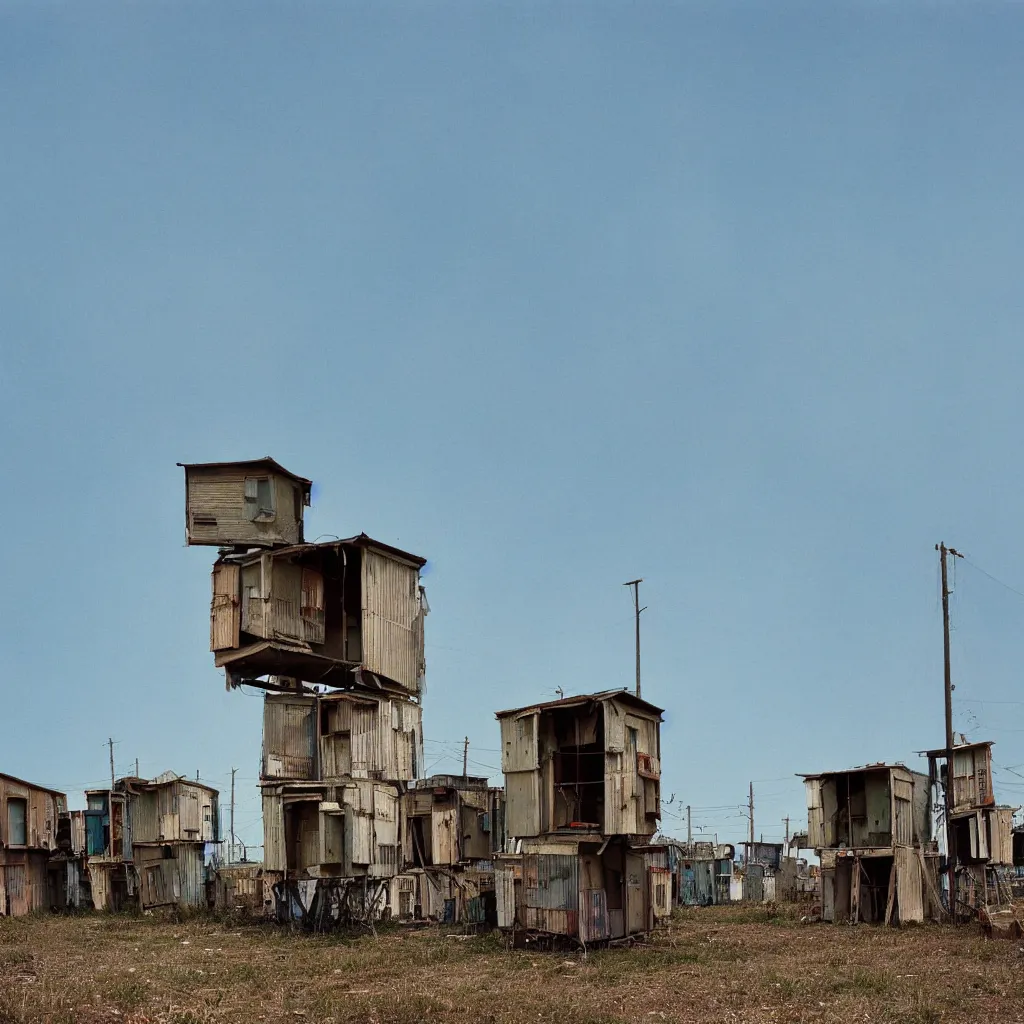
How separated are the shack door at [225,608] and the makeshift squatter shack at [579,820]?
40.9ft

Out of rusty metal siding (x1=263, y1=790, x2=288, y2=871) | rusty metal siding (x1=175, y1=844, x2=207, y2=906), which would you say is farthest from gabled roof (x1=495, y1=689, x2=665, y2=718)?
rusty metal siding (x1=175, y1=844, x2=207, y2=906)

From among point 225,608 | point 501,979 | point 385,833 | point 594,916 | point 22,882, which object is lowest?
point 22,882

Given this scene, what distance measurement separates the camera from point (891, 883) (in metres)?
41.3

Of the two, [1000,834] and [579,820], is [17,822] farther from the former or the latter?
[1000,834]

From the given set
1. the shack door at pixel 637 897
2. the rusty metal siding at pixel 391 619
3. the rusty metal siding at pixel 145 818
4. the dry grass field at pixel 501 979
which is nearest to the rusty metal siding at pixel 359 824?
the dry grass field at pixel 501 979

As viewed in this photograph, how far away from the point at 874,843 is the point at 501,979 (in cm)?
2526

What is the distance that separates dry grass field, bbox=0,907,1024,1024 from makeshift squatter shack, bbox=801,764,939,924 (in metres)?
3.64

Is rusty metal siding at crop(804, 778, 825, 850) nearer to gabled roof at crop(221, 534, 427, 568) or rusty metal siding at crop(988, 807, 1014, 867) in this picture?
rusty metal siding at crop(988, 807, 1014, 867)

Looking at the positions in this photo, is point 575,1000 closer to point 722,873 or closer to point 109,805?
point 109,805

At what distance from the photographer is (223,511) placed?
1699 inches

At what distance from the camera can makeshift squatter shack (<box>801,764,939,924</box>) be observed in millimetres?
41969

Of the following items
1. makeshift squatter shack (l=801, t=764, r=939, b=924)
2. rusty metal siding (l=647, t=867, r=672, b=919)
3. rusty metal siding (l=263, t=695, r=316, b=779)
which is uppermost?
rusty metal siding (l=263, t=695, r=316, b=779)

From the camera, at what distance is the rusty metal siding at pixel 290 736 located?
43.1 m

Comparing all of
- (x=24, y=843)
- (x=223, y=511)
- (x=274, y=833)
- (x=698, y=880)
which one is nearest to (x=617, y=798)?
(x=274, y=833)
